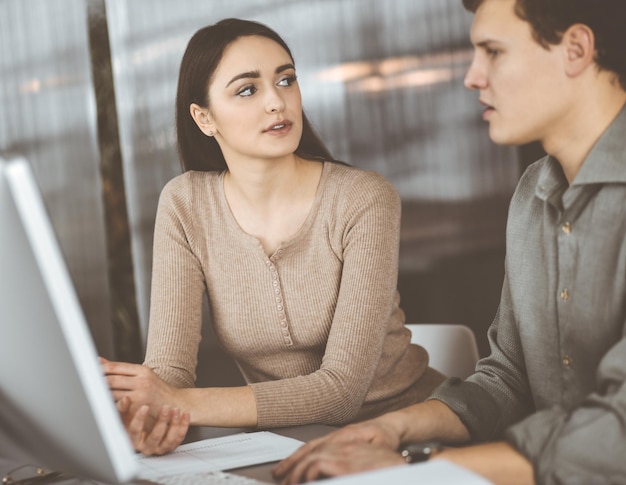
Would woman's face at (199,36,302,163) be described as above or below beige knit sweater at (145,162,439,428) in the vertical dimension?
above

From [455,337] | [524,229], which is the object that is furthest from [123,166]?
[524,229]

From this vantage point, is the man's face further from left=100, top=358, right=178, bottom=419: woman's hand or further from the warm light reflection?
the warm light reflection

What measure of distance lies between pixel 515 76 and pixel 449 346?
3.32ft

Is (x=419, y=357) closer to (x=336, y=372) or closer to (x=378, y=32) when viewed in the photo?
(x=336, y=372)

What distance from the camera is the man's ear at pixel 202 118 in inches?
90.4

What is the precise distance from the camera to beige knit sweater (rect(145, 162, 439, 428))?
1889 millimetres

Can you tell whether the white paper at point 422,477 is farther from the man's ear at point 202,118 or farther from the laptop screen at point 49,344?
the man's ear at point 202,118

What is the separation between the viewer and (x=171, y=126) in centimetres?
468

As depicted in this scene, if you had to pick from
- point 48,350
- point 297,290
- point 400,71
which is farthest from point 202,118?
point 400,71

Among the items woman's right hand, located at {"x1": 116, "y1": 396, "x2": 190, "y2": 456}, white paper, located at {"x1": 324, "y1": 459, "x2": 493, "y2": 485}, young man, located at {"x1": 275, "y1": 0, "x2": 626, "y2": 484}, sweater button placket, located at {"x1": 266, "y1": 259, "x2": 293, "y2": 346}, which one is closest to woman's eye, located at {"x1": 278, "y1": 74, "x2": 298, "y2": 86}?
sweater button placket, located at {"x1": 266, "y1": 259, "x2": 293, "y2": 346}

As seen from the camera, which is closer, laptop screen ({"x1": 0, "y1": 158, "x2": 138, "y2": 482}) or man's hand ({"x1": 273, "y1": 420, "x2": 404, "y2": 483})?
laptop screen ({"x1": 0, "y1": 158, "x2": 138, "y2": 482})

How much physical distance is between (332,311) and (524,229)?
2.04 ft

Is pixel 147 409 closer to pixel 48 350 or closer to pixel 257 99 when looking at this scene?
pixel 48 350

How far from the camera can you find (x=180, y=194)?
217 centimetres
